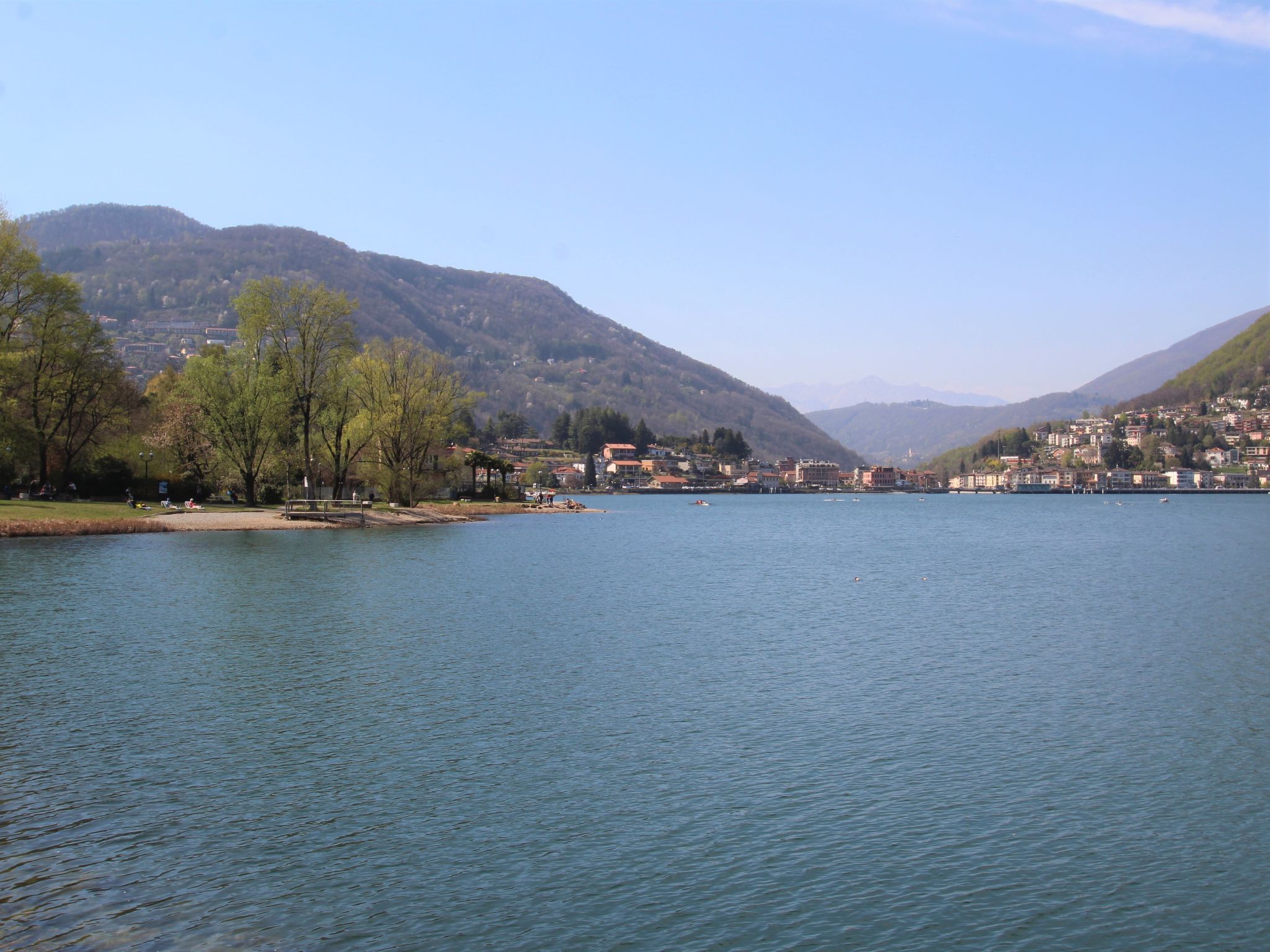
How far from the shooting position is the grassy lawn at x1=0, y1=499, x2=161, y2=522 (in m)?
54.9

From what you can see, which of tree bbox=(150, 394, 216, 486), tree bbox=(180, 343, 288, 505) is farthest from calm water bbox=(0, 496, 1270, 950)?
tree bbox=(150, 394, 216, 486)

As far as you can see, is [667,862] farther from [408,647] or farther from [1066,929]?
[408,647]

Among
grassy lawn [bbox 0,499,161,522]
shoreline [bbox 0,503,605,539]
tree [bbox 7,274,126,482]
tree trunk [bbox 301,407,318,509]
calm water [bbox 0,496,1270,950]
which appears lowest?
calm water [bbox 0,496,1270,950]

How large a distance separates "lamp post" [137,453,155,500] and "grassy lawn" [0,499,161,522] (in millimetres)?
8518

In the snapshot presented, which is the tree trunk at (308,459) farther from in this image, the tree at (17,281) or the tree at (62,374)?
the tree at (17,281)

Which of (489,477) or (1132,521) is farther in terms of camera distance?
(489,477)

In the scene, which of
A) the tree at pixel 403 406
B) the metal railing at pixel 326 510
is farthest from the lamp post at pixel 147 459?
the tree at pixel 403 406

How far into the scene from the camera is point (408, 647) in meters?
26.4

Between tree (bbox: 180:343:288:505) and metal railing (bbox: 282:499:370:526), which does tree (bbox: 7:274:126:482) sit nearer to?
tree (bbox: 180:343:288:505)

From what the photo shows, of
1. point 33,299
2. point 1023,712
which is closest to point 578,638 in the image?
point 1023,712

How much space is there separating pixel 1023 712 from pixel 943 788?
557cm

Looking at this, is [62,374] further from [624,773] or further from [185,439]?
[624,773]

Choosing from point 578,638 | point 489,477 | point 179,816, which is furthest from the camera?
point 489,477

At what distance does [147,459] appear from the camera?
73750mm
